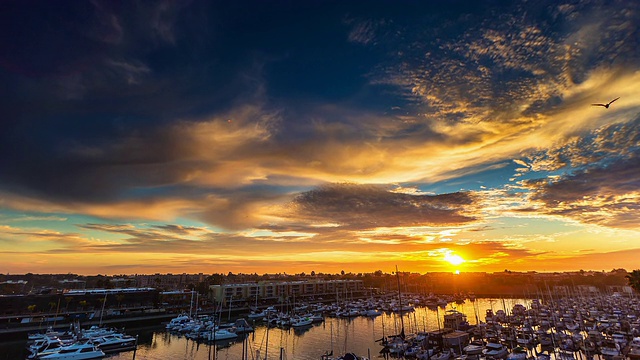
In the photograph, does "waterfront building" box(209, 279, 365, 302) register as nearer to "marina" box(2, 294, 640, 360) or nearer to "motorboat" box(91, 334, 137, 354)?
"marina" box(2, 294, 640, 360)

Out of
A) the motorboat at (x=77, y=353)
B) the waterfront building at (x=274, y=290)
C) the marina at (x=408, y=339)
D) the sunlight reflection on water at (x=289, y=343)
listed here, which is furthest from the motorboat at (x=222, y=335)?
the waterfront building at (x=274, y=290)

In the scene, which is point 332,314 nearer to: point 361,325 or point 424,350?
point 361,325

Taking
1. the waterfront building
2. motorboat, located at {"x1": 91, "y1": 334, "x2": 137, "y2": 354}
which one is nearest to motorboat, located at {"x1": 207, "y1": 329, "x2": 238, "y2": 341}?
motorboat, located at {"x1": 91, "y1": 334, "x2": 137, "y2": 354}

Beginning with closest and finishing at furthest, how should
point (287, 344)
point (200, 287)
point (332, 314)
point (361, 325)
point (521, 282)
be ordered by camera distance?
point (287, 344), point (361, 325), point (332, 314), point (200, 287), point (521, 282)

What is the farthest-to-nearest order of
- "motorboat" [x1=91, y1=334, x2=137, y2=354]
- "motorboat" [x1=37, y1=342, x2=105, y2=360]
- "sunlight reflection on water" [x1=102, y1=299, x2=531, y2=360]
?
"motorboat" [x1=91, y1=334, x2=137, y2=354] → "sunlight reflection on water" [x1=102, y1=299, x2=531, y2=360] → "motorboat" [x1=37, y1=342, x2=105, y2=360]

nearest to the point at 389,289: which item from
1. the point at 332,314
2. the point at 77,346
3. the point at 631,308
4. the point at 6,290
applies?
the point at 332,314

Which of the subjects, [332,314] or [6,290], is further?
[6,290]

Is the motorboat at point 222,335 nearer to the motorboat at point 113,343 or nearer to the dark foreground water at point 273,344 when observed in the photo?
the dark foreground water at point 273,344

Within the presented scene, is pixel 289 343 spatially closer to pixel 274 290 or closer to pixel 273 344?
pixel 273 344

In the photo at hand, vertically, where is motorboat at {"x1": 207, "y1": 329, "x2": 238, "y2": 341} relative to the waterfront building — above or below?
below

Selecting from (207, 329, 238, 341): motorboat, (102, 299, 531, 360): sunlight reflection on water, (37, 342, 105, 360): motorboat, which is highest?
(37, 342, 105, 360): motorboat

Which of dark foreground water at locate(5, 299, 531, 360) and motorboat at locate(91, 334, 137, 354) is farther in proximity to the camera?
motorboat at locate(91, 334, 137, 354)
